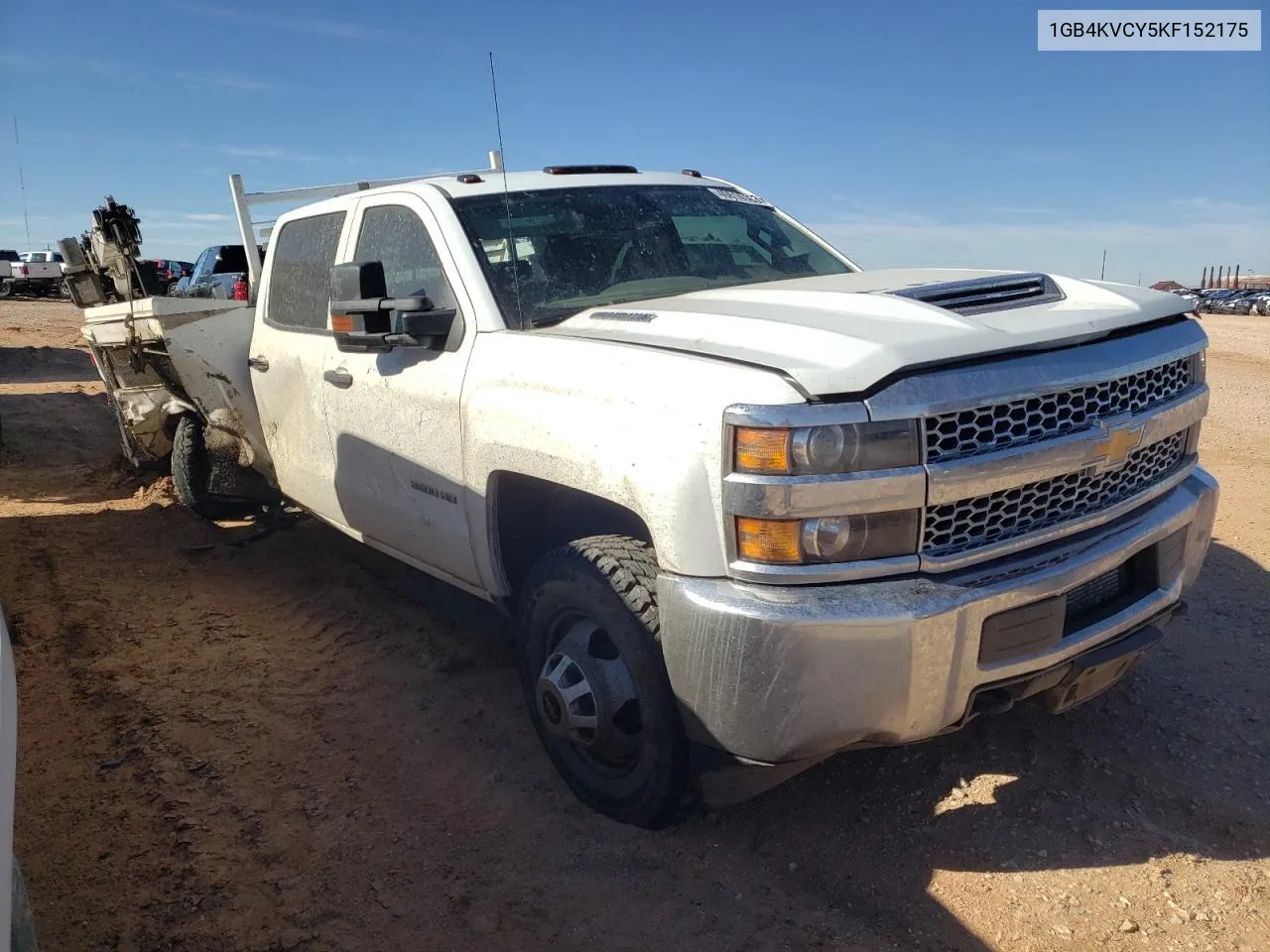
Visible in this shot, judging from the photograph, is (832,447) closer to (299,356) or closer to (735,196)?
(735,196)

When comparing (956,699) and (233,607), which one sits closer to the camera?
(956,699)

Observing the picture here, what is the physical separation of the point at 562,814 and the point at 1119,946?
161cm

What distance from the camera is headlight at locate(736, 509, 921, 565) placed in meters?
2.33

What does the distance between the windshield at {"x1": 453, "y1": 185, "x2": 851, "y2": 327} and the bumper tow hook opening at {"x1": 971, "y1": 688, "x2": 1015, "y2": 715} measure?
1.79 m

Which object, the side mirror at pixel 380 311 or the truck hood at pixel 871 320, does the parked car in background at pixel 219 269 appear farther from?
the truck hood at pixel 871 320

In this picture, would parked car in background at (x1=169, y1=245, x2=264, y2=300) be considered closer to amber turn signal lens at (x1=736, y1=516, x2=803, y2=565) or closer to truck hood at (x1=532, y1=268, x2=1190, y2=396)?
truck hood at (x1=532, y1=268, x2=1190, y2=396)

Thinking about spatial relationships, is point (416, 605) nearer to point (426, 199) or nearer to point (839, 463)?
point (426, 199)

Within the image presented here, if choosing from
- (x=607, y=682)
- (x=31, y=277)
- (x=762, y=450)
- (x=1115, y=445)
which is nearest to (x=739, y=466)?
(x=762, y=450)

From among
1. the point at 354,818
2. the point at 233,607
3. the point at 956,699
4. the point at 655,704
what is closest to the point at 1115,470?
the point at 956,699

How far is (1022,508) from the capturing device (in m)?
2.54

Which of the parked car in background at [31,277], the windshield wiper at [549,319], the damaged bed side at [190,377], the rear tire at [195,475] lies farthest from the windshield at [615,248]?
the parked car in background at [31,277]

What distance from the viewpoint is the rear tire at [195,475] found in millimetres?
6156

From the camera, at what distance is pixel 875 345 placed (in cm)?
241

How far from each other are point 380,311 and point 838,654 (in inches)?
78.8
